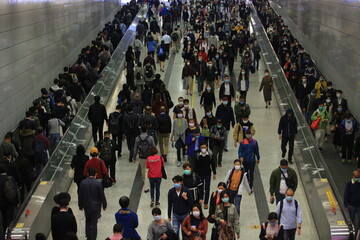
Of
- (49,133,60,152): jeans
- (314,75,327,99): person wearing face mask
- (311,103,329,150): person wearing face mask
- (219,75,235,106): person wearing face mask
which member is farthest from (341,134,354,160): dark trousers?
(49,133,60,152): jeans

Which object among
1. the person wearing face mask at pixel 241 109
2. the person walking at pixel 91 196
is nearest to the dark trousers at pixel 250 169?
the person wearing face mask at pixel 241 109

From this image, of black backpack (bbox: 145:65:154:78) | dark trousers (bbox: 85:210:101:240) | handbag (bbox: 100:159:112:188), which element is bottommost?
dark trousers (bbox: 85:210:101:240)

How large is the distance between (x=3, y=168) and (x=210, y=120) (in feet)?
19.0

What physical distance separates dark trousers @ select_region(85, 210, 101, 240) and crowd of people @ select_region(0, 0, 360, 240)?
20 millimetres

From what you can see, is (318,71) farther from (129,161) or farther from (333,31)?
(129,161)

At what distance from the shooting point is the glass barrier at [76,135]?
42.8 feet

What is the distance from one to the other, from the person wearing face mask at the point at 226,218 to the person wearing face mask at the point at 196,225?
8.6 inches

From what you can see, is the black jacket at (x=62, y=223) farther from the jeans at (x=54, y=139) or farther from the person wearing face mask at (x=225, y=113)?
the person wearing face mask at (x=225, y=113)

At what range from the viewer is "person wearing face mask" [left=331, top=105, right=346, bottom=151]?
16281 millimetres

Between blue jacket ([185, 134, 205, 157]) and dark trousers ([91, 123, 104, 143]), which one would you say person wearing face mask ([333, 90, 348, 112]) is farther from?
dark trousers ([91, 123, 104, 143])

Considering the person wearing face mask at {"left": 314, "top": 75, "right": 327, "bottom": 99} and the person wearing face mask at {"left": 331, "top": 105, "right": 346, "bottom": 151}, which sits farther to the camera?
the person wearing face mask at {"left": 314, "top": 75, "right": 327, "bottom": 99}

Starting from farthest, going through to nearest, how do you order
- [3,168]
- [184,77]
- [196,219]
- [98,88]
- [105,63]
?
[105,63] < [184,77] < [98,88] < [3,168] < [196,219]

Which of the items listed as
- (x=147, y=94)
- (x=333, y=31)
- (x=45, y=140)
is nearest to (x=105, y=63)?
(x=147, y=94)

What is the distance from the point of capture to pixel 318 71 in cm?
2689
